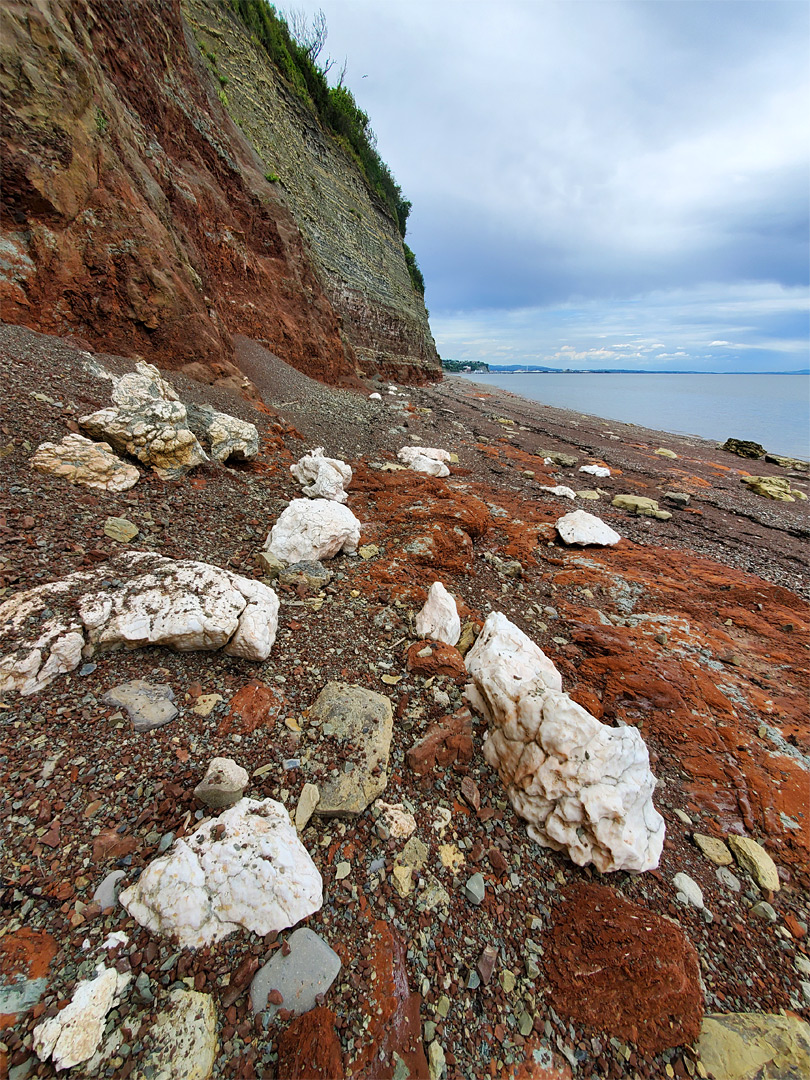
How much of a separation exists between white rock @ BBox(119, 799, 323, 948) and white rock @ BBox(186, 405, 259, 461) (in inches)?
194

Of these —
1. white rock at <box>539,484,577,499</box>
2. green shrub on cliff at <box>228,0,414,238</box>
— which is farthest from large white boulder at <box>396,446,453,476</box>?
green shrub on cliff at <box>228,0,414,238</box>

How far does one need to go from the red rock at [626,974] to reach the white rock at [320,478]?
202 inches

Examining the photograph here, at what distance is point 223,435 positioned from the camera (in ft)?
19.4

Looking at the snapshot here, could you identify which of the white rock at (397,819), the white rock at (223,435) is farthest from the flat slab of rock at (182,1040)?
the white rock at (223,435)

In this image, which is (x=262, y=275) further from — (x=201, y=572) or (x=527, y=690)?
(x=527, y=690)

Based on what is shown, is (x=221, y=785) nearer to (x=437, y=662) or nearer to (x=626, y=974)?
(x=437, y=662)

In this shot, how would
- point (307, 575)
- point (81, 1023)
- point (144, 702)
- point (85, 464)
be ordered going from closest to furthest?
point (81, 1023)
point (144, 702)
point (85, 464)
point (307, 575)

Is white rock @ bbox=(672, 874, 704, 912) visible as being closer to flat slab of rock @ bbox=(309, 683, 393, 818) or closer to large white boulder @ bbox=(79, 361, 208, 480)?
flat slab of rock @ bbox=(309, 683, 393, 818)

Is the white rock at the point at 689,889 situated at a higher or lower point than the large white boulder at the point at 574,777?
lower

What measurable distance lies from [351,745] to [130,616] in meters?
1.66

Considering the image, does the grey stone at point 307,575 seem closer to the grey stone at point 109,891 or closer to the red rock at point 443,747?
the red rock at point 443,747

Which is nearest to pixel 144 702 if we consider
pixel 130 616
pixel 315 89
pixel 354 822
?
pixel 130 616

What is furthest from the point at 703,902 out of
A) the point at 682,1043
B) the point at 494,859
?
the point at 494,859

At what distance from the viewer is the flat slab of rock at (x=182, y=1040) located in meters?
1.36
